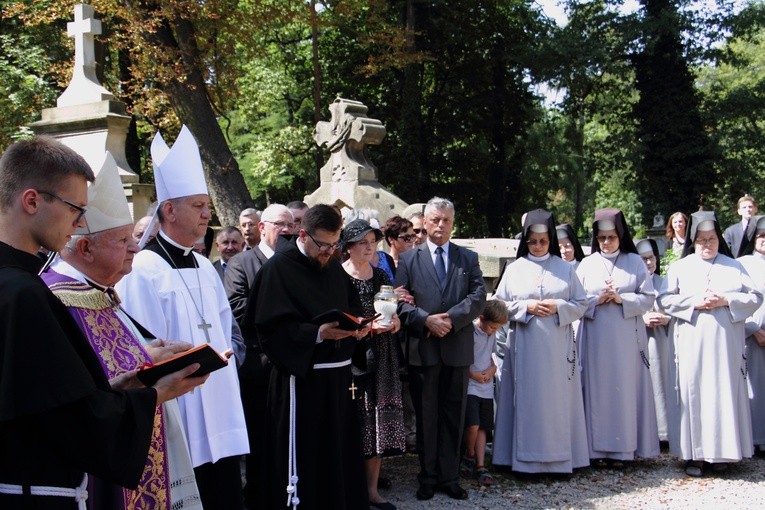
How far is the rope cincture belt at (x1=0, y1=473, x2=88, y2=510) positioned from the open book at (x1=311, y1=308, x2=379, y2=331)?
A: 96.5 inches

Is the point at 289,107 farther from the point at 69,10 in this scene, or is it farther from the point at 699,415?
the point at 699,415

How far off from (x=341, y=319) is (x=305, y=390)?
59 cm

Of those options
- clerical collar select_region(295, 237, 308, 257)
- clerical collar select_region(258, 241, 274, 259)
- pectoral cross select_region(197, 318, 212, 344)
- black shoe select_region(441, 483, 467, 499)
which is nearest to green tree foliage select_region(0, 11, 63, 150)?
clerical collar select_region(258, 241, 274, 259)

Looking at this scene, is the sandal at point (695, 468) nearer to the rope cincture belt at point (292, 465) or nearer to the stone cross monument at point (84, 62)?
the rope cincture belt at point (292, 465)

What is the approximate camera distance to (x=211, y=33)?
14641mm

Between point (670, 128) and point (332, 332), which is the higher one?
point (670, 128)

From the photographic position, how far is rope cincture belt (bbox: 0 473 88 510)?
217 centimetres

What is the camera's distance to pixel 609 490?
671cm

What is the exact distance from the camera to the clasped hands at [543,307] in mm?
6906

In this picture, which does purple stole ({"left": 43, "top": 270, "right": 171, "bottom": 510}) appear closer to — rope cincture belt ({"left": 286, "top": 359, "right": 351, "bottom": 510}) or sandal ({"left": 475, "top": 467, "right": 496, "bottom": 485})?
rope cincture belt ({"left": 286, "top": 359, "right": 351, "bottom": 510})

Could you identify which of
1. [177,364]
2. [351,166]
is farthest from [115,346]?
[351,166]

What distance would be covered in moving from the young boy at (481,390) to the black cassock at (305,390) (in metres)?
1.90

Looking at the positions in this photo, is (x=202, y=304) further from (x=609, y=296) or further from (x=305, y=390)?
(x=609, y=296)

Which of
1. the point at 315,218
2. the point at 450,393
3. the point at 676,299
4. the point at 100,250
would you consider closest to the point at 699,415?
the point at 676,299
